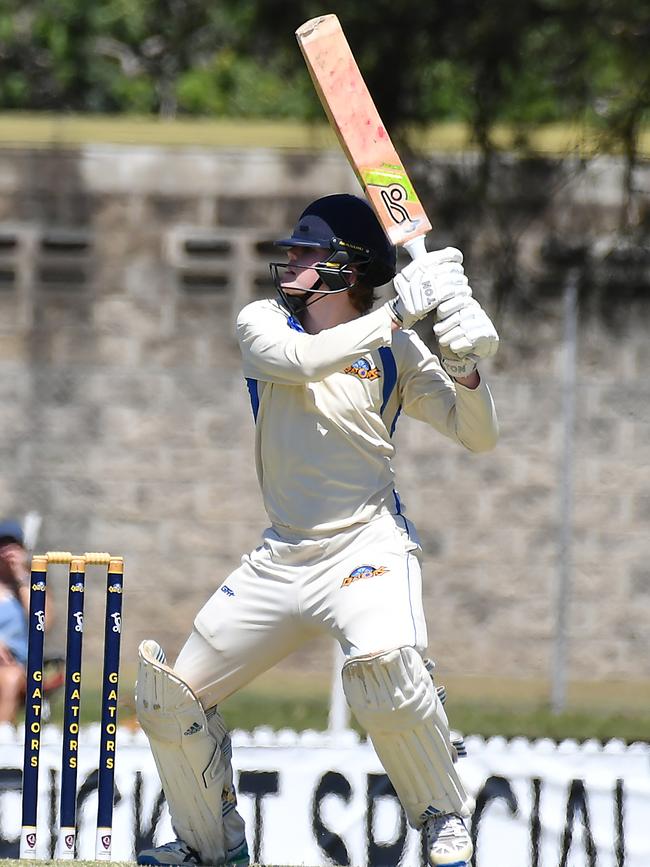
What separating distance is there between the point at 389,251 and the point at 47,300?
502 centimetres

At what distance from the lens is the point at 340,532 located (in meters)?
3.77

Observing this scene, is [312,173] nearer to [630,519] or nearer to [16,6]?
[630,519]

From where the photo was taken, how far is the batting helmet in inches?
153

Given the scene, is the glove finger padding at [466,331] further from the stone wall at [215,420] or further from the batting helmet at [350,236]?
the stone wall at [215,420]

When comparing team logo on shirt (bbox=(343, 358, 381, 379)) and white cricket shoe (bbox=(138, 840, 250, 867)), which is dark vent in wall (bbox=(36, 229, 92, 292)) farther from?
white cricket shoe (bbox=(138, 840, 250, 867))

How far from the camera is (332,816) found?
4.95 m

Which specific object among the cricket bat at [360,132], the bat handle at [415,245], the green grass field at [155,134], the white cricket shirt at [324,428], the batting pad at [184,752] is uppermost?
the green grass field at [155,134]

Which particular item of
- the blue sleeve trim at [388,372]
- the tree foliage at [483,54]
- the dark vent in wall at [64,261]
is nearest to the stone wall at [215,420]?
the dark vent in wall at [64,261]

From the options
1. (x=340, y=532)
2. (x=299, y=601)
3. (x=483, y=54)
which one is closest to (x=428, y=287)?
(x=340, y=532)

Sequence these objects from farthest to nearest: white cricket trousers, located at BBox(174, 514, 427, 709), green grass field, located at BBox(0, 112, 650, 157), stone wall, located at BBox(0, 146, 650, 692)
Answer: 1. green grass field, located at BBox(0, 112, 650, 157)
2. stone wall, located at BBox(0, 146, 650, 692)
3. white cricket trousers, located at BBox(174, 514, 427, 709)

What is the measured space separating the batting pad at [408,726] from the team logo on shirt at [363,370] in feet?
2.10

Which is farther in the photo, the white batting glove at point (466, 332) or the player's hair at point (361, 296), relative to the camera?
the player's hair at point (361, 296)

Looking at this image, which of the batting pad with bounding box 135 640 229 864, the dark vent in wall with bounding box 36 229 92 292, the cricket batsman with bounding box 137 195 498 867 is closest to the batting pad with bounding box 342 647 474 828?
the cricket batsman with bounding box 137 195 498 867

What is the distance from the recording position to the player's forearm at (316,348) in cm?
362
